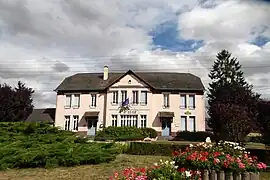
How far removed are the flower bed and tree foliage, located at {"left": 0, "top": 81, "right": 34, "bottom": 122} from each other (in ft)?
136

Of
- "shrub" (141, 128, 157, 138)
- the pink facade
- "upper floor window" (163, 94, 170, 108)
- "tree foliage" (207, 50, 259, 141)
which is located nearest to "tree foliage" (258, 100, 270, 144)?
"tree foliage" (207, 50, 259, 141)

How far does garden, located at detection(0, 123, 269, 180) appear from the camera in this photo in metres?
6.18

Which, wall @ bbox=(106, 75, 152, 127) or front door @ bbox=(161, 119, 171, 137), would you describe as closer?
front door @ bbox=(161, 119, 171, 137)

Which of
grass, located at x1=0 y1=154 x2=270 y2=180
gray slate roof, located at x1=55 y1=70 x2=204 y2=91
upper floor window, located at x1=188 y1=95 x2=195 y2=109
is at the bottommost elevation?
grass, located at x1=0 y1=154 x2=270 y2=180

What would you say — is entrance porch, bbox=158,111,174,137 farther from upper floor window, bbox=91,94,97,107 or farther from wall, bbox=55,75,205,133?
upper floor window, bbox=91,94,97,107

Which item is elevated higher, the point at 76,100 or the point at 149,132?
the point at 76,100

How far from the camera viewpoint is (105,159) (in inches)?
545

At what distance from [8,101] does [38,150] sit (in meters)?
33.4

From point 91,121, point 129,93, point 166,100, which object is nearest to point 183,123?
point 166,100

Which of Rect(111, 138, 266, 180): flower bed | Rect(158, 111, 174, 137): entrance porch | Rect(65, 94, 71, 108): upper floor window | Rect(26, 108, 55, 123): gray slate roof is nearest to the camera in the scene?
Rect(111, 138, 266, 180): flower bed

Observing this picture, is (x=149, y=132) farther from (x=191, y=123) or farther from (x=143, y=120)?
(x=191, y=123)

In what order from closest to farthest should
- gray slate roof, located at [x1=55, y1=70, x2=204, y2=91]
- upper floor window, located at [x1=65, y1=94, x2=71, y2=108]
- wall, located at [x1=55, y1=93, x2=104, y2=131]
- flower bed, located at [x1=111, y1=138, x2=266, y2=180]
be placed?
flower bed, located at [x1=111, y1=138, x2=266, y2=180] → gray slate roof, located at [x1=55, y1=70, x2=204, y2=91] → wall, located at [x1=55, y1=93, x2=104, y2=131] → upper floor window, located at [x1=65, y1=94, x2=71, y2=108]

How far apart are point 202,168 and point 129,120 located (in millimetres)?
30034

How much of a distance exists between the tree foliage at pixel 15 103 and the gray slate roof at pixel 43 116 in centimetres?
428
